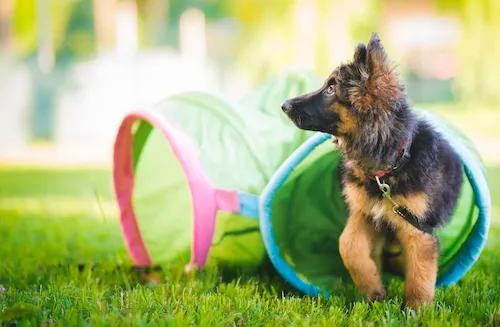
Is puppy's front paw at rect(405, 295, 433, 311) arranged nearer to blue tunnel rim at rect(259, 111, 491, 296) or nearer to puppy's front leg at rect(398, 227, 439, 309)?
puppy's front leg at rect(398, 227, 439, 309)

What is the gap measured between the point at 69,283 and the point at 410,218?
2007 mm

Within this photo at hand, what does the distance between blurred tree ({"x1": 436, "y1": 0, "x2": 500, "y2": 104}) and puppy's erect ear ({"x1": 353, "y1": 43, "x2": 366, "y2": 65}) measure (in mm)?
18353

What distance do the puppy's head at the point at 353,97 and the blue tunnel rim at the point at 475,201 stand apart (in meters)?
0.39

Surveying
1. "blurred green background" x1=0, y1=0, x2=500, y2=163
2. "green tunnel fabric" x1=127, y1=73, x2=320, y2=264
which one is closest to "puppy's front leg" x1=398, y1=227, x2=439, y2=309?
"green tunnel fabric" x1=127, y1=73, x2=320, y2=264

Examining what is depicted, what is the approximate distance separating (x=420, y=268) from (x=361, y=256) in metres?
0.35

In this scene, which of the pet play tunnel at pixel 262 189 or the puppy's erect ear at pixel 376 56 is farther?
the pet play tunnel at pixel 262 189

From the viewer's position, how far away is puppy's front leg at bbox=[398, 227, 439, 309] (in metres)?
3.51

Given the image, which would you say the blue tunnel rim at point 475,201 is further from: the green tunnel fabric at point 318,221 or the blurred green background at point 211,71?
the blurred green background at point 211,71

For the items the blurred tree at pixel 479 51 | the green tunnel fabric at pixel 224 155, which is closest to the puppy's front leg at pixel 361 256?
the green tunnel fabric at pixel 224 155

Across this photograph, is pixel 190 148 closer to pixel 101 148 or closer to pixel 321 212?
pixel 321 212

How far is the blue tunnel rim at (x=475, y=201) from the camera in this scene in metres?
3.81

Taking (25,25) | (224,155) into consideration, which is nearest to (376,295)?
(224,155)

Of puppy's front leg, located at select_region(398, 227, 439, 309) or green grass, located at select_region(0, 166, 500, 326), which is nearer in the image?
green grass, located at select_region(0, 166, 500, 326)

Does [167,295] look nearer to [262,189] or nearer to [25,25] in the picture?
[262,189]
